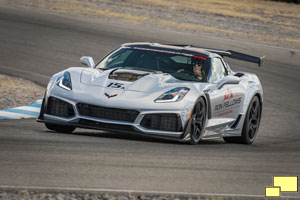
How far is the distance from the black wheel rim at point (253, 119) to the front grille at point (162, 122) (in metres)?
2.42

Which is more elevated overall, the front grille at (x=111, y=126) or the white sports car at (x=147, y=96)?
the white sports car at (x=147, y=96)

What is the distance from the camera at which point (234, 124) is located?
32.3 feet

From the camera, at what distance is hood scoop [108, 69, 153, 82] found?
842 cm

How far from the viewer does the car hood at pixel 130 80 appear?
828cm

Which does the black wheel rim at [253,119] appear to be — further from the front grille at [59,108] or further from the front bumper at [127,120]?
the front grille at [59,108]

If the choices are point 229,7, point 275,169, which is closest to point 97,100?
point 275,169

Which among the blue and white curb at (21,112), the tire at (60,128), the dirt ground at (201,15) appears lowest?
the dirt ground at (201,15)

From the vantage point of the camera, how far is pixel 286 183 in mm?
6281

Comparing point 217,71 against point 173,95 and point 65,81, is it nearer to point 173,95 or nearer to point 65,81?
point 173,95

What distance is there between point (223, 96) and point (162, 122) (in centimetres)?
143

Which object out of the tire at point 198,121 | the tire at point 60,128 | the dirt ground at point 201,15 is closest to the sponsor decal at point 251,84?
the tire at point 198,121

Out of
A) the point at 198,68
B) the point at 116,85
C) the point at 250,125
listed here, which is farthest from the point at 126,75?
the point at 250,125

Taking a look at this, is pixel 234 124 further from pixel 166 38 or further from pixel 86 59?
pixel 166 38

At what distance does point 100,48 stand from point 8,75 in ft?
16.2
